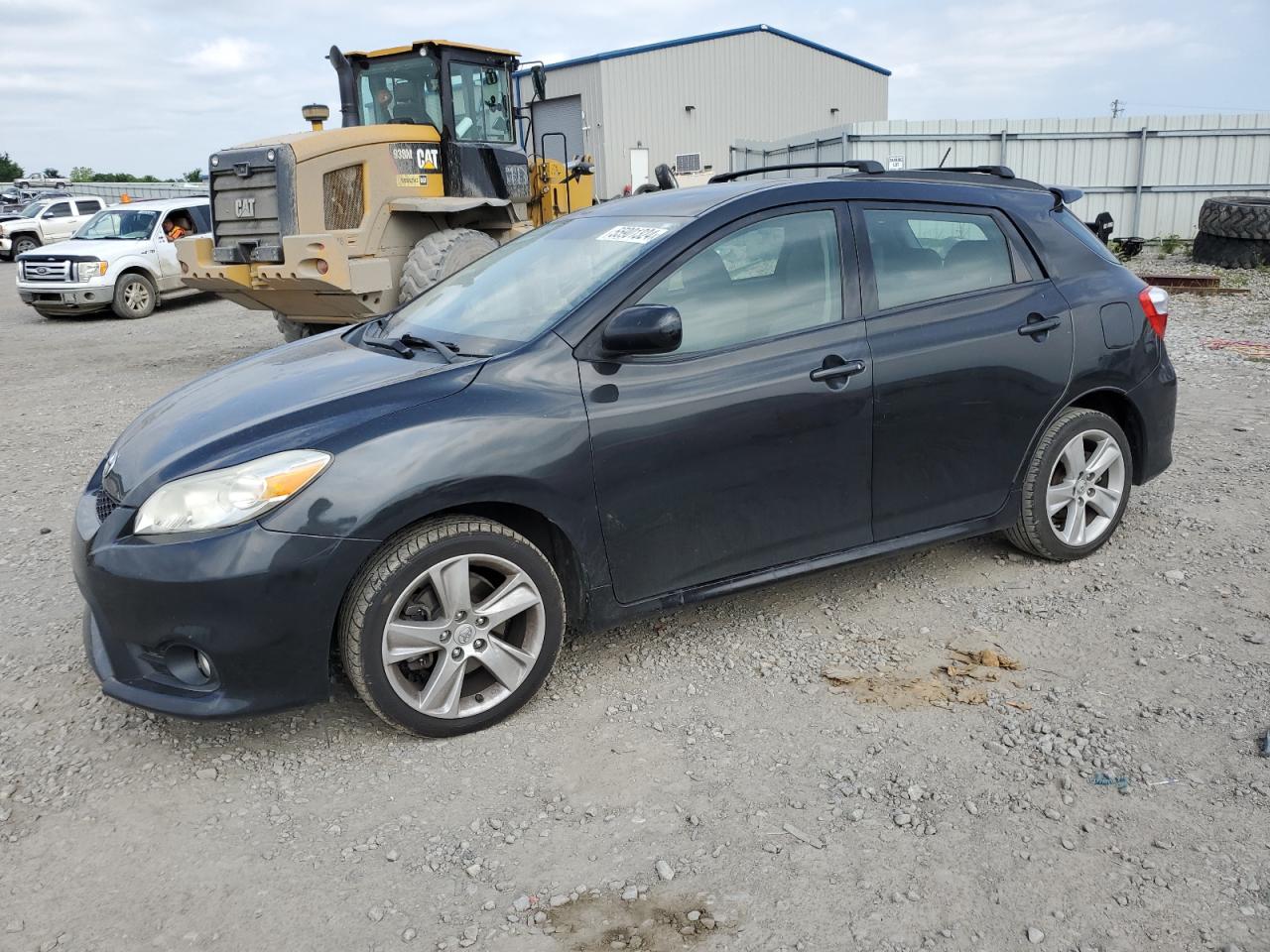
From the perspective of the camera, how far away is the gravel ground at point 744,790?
2.55m

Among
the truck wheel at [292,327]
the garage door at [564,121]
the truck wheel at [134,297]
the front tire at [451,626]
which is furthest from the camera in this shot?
the garage door at [564,121]

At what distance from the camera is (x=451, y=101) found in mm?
10141

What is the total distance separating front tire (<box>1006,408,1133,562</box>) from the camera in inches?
173

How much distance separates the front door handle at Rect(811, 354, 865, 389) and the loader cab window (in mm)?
7467

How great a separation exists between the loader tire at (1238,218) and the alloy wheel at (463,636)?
14966mm

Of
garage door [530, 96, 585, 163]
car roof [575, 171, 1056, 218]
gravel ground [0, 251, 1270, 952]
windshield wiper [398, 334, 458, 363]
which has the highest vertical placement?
garage door [530, 96, 585, 163]

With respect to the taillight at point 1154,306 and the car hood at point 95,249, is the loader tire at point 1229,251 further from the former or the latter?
the car hood at point 95,249

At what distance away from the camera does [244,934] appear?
254cm

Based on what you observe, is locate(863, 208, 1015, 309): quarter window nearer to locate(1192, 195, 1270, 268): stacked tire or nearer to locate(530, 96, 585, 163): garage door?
locate(1192, 195, 1270, 268): stacked tire

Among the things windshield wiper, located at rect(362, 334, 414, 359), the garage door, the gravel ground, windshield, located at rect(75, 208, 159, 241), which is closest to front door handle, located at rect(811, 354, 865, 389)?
the gravel ground

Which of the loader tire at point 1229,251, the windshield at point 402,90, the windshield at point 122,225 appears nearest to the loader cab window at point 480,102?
A: the windshield at point 402,90

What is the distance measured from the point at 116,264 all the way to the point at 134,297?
559 millimetres

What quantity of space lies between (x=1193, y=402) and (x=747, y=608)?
189 inches

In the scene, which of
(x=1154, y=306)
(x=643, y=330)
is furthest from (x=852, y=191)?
(x=1154, y=306)
